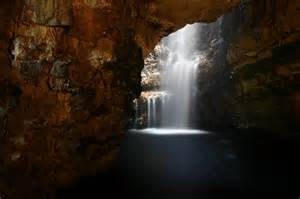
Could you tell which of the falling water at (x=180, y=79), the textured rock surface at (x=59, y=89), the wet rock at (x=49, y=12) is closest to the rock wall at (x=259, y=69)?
the falling water at (x=180, y=79)

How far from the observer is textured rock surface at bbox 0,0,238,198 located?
548 centimetres

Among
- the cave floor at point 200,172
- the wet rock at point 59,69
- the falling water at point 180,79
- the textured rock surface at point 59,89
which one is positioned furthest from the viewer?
the falling water at point 180,79

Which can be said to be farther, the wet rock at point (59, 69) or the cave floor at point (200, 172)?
the cave floor at point (200, 172)

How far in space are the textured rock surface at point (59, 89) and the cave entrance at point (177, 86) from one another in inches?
509

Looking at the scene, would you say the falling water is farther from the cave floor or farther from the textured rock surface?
the textured rock surface

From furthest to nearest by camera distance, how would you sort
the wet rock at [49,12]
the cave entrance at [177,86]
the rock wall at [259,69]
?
the cave entrance at [177,86] → the rock wall at [259,69] → the wet rock at [49,12]

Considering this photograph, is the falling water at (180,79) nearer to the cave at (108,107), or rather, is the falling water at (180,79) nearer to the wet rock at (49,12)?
the cave at (108,107)

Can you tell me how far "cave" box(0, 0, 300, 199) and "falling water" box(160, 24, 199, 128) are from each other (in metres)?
6.56

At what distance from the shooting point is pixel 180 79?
69.9ft

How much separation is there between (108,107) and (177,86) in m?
14.6

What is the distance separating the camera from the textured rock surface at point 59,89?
5484mm

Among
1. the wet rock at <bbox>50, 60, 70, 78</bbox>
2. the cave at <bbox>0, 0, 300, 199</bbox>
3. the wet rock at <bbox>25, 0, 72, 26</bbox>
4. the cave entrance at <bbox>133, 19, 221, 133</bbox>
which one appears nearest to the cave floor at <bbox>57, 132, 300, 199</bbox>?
the cave at <bbox>0, 0, 300, 199</bbox>

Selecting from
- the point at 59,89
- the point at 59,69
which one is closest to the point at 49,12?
the point at 59,69

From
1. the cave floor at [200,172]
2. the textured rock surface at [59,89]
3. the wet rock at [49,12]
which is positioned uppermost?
the wet rock at [49,12]
